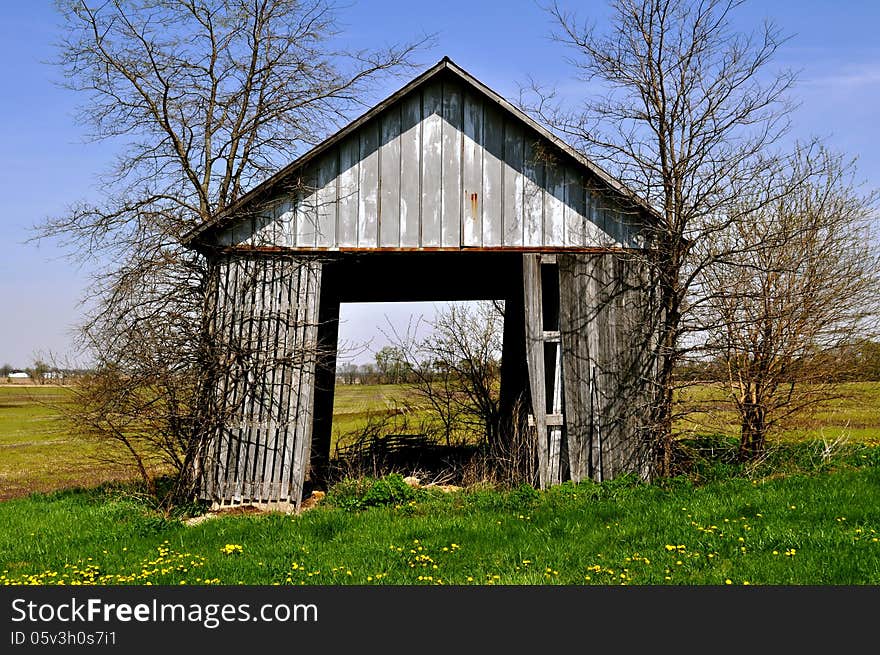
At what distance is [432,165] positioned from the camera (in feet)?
35.1

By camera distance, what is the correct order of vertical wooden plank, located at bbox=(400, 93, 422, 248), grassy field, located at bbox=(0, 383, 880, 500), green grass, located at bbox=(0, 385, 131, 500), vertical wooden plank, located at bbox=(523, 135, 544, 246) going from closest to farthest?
vertical wooden plank, located at bbox=(400, 93, 422, 248)
vertical wooden plank, located at bbox=(523, 135, 544, 246)
grassy field, located at bbox=(0, 383, 880, 500)
green grass, located at bbox=(0, 385, 131, 500)

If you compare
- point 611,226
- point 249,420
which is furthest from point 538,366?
point 249,420

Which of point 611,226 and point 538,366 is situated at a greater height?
point 611,226

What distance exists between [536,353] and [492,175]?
260 centimetres

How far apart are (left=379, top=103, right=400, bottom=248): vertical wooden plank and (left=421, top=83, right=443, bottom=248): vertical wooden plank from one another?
37 cm

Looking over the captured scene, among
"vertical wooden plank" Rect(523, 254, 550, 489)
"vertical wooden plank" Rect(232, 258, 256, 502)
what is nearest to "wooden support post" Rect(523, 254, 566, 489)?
"vertical wooden plank" Rect(523, 254, 550, 489)

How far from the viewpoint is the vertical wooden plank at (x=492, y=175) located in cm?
1070

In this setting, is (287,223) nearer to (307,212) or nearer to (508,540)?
(307,212)

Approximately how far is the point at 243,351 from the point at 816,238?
8.69m

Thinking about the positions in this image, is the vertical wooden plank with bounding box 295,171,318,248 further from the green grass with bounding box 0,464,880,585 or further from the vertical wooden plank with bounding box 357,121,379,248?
the green grass with bounding box 0,464,880,585

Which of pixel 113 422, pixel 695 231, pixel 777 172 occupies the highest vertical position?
pixel 777 172

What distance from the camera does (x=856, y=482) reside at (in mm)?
9367

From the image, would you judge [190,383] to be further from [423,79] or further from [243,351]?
[423,79]

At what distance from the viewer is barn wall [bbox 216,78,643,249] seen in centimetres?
1065
